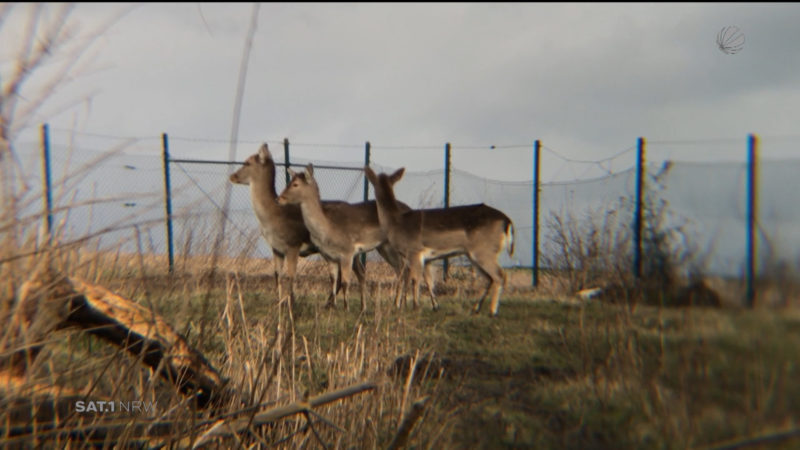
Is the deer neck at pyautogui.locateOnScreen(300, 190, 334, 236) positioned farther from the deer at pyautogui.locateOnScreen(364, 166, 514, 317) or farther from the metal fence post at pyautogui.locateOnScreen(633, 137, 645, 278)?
the metal fence post at pyautogui.locateOnScreen(633, 137, 645, 278)

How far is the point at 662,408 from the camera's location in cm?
39

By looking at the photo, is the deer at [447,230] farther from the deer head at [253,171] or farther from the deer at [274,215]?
the deer head at [253,171]

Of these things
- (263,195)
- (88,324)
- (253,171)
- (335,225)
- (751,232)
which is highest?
(253,171)

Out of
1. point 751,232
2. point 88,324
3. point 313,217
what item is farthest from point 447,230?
point 751,232

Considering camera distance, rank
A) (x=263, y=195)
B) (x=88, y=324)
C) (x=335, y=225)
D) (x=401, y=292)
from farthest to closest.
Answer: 1. (x=263, y=195)
2. (x=335, y=225)
3. (x=401, y=292)
4. (x=88, y=324)

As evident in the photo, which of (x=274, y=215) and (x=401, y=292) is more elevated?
(x=274, y=215)

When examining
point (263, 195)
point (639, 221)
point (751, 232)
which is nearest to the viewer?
point (751, 232)

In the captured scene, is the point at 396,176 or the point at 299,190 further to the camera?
the point at 299,190

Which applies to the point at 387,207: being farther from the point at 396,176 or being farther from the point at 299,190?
the point at 299,190

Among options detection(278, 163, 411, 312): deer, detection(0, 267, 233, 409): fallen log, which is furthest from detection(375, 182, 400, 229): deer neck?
detection(0, 267, 233, 409): fallen log

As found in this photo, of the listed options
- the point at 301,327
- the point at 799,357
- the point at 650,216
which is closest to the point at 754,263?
the point at 799,357

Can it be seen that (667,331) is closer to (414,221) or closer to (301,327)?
(301,327)

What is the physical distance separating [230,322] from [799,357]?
174cm

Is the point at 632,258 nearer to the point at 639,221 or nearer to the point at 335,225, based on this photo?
the point at 639,221
